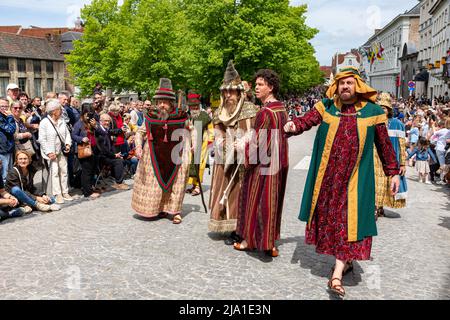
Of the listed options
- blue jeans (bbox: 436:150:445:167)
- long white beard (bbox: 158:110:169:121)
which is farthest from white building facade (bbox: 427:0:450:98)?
long white beard (bbox: 158:110:169:121)

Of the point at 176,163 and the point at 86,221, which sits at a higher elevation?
the point at 176,163

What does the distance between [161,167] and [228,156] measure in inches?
64.6

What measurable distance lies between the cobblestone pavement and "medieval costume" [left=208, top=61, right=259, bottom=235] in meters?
0.38

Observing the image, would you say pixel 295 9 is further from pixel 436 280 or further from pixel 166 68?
pixel 436 280

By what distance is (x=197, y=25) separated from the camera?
29219 mm

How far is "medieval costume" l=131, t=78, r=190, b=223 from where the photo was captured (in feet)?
22.6

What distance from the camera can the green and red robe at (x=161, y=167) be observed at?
6902 mm

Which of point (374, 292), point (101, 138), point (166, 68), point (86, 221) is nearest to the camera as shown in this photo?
point (374, 292)

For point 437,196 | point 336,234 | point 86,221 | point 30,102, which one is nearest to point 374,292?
point 336,234

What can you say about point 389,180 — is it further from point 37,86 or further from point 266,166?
point 37,86

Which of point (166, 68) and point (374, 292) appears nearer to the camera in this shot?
point (374, 292)

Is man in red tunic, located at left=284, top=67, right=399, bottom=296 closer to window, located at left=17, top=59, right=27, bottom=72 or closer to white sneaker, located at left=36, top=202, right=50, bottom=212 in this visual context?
white sneaker, located at left=36, top=202, right=50, bottom=212
